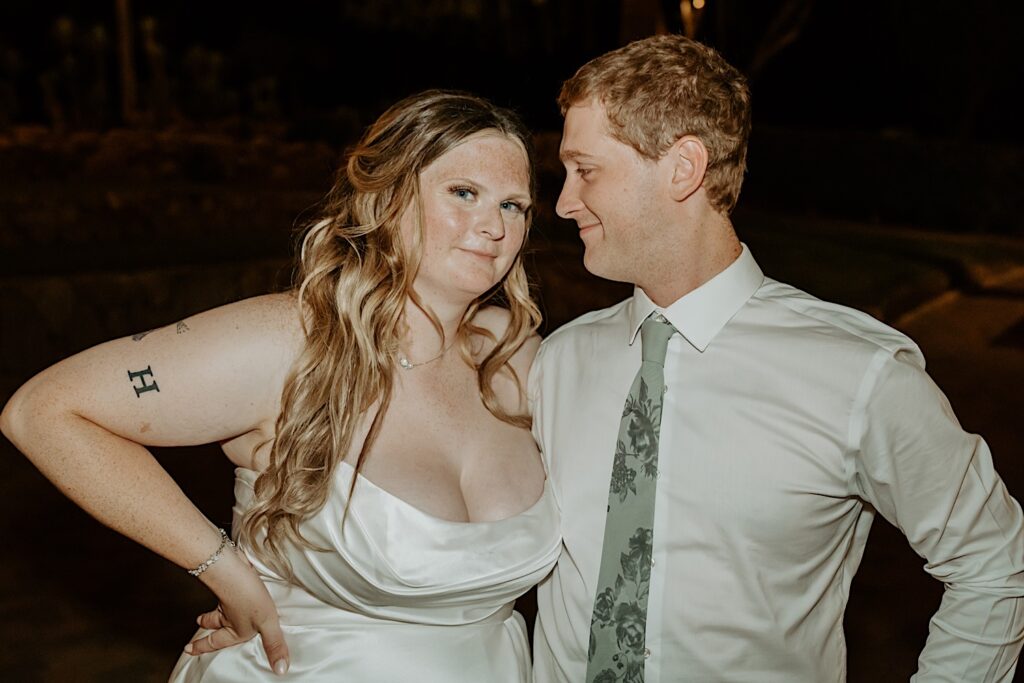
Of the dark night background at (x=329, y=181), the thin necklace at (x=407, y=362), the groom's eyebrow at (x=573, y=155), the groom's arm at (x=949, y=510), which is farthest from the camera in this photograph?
the dark night background at (x=329, y=181)

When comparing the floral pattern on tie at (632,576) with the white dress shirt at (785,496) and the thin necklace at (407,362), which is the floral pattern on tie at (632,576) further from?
the thin necklace at (407,362)

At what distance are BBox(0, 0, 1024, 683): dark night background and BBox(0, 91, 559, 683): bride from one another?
1.19ft

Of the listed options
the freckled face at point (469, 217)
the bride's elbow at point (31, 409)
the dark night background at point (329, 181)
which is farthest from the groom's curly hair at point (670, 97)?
the bride's elbow at point (31, 409)

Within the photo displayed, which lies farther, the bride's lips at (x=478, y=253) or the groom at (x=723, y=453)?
the bride's lips at (x=478, y=253)

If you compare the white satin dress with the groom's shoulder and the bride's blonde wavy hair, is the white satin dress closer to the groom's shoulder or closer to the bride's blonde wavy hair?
the bride's blonde wavy hair

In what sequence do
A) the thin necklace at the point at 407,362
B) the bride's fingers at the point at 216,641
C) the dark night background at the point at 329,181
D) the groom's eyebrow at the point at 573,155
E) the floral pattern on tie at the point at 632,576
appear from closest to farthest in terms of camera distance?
the floral pattern on tie at the point at 632,576 → the groom's eyebrow at the point at 573,155 → the bride's fingers at the point at 216,641 → the thin necklace at the point at 407,362 → the dark night background at the point at 329,181

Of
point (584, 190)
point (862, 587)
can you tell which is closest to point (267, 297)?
point (584, 190)

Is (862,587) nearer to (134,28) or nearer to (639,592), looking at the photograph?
(639,592)

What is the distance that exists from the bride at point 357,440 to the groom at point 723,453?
0.19 m

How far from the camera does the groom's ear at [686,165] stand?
76.1 inches

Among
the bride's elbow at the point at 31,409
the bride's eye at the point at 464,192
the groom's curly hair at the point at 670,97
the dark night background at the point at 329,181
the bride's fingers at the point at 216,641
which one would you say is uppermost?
the groom's curly hair at the point at 670,97

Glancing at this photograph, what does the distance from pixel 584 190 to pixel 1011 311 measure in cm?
899

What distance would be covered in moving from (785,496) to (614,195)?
0.63 m

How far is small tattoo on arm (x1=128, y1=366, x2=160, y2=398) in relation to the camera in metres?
1.95
